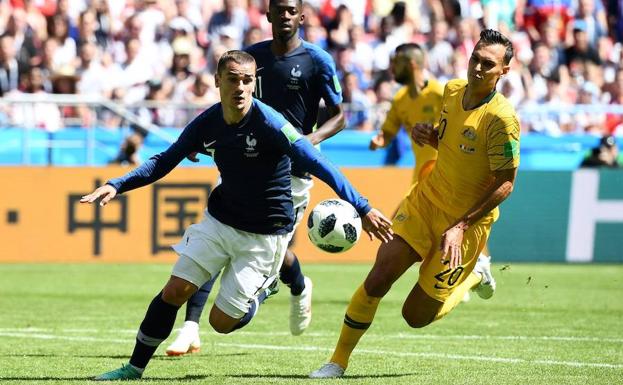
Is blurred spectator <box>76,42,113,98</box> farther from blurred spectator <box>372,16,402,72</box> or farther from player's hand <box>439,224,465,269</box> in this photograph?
player's hand <box>439,224,465,269</box>

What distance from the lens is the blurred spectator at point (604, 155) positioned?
20000mm

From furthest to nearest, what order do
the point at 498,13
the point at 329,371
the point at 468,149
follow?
the point at 498,13 < the point at 468,149 < the point at 329,371

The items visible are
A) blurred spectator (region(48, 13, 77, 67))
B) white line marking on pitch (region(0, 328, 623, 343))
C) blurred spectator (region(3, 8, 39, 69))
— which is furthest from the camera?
blurred spectator (region(48, 13, 77, 67))

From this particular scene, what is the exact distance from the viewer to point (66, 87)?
19.7 m

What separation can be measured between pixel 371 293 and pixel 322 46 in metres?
13.7

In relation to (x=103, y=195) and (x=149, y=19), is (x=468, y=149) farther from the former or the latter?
(x=149, y=19)

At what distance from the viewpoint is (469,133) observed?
8523mm

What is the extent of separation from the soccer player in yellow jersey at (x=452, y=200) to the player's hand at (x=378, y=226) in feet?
2.33

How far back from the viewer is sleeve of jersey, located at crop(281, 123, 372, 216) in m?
7.71

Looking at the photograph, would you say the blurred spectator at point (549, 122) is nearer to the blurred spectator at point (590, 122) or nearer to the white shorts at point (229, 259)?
the blurred spectator at point (590, 122)

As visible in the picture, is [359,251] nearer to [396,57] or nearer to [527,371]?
[396,57]

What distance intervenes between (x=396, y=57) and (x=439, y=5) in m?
10.6

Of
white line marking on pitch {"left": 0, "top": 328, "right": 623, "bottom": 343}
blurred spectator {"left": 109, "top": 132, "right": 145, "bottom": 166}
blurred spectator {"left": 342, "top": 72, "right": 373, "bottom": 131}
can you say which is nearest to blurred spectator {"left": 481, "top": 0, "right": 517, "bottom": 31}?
blurred spectator {"left": 342, "top": 72, "right": 373, "bottom": 131}

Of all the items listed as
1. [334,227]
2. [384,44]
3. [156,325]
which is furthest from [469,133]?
[384,44]
